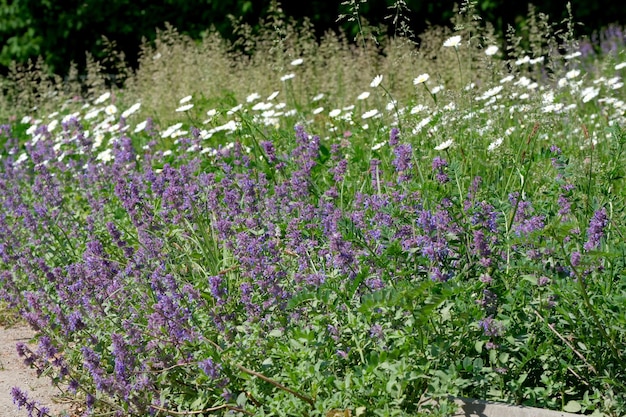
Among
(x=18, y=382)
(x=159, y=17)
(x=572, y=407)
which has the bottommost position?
(x=159, y=17)

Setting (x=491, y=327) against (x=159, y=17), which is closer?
(x=491, y=327)

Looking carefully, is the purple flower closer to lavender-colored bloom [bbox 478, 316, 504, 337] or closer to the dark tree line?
lavender-colored bloom [bbox 478, 316, 504, 337]

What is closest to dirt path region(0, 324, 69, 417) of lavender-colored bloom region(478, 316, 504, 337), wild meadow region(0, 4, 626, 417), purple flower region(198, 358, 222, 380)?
wild meadow region(0, 4, 626, 417)

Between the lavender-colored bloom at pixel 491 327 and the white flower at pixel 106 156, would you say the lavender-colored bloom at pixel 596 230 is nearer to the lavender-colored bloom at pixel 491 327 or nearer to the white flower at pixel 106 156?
the lavender-colored bloom at pixel 491 327

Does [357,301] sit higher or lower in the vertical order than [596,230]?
lower

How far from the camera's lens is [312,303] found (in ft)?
10.3

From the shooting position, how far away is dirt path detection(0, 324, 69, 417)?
3.75m

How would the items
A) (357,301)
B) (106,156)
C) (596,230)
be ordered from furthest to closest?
(106,156)
(357,301)
(596,230)

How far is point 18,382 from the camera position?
4.07 m

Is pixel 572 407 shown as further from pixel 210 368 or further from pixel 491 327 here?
pixel 210 368

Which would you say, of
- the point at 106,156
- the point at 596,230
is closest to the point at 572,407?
the point at 596,230

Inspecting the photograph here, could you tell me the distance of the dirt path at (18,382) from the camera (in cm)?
375

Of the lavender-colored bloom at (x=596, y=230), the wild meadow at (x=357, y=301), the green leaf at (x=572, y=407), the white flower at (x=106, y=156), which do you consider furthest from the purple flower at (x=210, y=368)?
the white flower at (x=106, y=156)

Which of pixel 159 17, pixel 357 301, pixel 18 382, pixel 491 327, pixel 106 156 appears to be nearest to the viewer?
pixel 491 327
